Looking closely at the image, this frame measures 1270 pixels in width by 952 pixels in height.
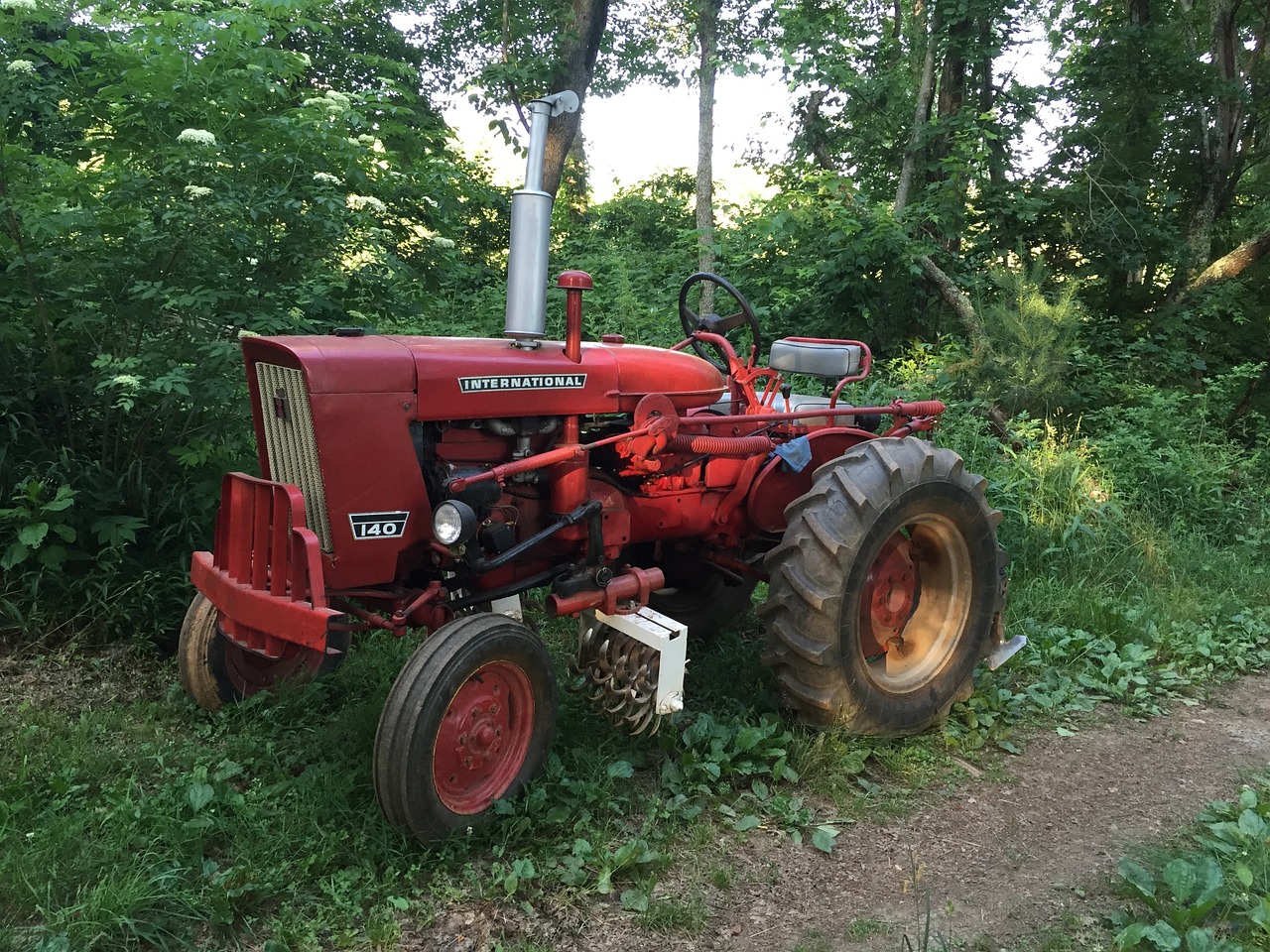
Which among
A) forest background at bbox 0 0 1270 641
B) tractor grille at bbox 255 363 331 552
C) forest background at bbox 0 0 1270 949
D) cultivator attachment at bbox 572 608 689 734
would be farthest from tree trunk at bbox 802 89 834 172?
tractor grille at bbox 255 363 331 552

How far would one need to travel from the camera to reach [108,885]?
2.20 metres

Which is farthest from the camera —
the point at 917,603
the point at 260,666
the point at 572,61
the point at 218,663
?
the point at 572,61

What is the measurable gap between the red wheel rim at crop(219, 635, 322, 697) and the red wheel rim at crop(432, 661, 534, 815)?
893 millimetres

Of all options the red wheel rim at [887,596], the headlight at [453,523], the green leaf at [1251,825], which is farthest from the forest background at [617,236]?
the green leaf at [1251,825]

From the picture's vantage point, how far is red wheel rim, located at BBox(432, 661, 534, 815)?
103 inches

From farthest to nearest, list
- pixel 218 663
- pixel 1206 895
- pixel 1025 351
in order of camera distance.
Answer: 1. pixel 1025 351
2. pixel 218 663
3. pixel 1206 895

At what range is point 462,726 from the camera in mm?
2629

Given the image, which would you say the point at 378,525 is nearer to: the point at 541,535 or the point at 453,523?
the point at 453,523

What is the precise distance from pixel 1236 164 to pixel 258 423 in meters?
9.98

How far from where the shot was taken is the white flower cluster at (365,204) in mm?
4207

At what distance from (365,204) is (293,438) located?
205 centimetres

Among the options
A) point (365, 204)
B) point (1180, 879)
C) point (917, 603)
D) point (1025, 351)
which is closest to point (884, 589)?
point (917, 603)

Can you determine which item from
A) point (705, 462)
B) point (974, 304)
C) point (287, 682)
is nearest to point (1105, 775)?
point (705, 462)

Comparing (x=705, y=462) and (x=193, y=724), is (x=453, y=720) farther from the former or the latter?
(x=705, y=462)
